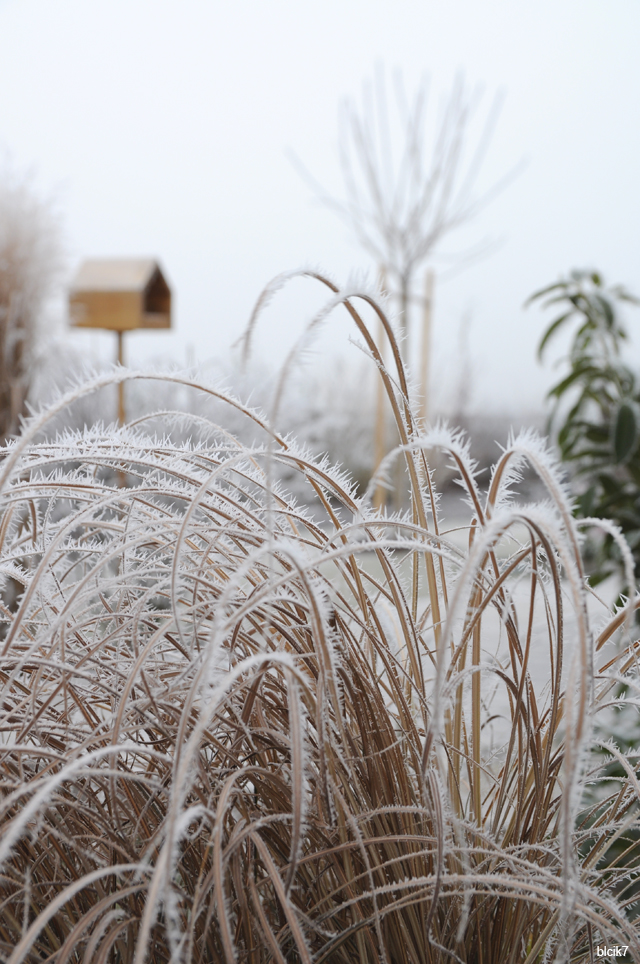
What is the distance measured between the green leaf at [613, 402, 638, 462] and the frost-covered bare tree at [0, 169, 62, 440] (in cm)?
192

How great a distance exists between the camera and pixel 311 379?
4.82 meters

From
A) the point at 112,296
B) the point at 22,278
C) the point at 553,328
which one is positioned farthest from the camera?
the point at 112,296

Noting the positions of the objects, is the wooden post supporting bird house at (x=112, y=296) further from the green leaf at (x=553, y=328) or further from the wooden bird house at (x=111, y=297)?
the green leaf at (x=553, y=328)

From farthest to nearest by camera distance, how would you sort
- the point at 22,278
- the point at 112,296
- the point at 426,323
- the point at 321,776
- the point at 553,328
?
the point at 426,323, the point at 112,296, the point at 22,278, the point at 553,328, the point at 321,776

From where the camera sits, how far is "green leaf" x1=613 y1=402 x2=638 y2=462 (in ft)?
4.02

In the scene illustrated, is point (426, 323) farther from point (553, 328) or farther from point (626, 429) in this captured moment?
point (626, 429)

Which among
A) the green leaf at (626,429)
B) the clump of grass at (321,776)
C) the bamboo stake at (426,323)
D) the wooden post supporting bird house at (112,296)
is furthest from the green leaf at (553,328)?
the bamboo stake at (426,323)

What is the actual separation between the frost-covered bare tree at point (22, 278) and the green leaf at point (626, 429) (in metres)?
1.92

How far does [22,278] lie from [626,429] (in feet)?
6.77

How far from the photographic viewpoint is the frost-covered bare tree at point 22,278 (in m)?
2.55

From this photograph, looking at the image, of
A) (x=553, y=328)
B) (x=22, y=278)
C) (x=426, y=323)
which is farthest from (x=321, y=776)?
(x=426, y=323)

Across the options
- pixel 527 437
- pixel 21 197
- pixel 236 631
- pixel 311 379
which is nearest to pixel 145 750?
pixel 236 631

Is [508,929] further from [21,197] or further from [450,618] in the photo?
[21,197]

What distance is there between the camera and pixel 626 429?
1.23 m
